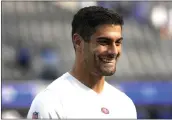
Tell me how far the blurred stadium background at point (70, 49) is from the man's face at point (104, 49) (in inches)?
363

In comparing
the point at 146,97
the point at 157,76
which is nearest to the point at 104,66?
the point at 146,97

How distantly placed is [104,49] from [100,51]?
0.02m

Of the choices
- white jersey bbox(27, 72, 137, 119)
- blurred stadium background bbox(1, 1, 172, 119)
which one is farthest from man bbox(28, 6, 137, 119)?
blurred stadium background bbox(1, 1, 172, 119)

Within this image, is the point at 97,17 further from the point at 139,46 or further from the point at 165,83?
the point at 139,46

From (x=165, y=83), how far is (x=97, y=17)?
992 centimetres

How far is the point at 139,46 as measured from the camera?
43.2 ft

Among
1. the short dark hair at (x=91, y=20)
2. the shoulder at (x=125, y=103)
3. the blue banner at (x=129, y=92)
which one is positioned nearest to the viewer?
the short dark hair at (x=91, y=20)

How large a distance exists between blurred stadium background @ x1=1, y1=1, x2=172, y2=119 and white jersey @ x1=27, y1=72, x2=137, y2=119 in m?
9.00

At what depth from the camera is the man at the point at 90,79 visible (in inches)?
85.8

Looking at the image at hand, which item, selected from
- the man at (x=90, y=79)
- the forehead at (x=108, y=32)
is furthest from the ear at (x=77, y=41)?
the forehead at (x=108, y=32)

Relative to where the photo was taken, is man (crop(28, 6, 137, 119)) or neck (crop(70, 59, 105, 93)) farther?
neck (crop(70, 59, 105, 93))

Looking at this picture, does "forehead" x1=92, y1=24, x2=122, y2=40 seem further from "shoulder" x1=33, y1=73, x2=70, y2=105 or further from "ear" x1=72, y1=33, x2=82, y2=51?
"shoulder" x1=33, y1=73, x2=70, y2=105

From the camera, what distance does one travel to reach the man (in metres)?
2.18

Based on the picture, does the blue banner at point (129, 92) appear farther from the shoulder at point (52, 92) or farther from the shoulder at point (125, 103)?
the shoulder at point (52, 92)
